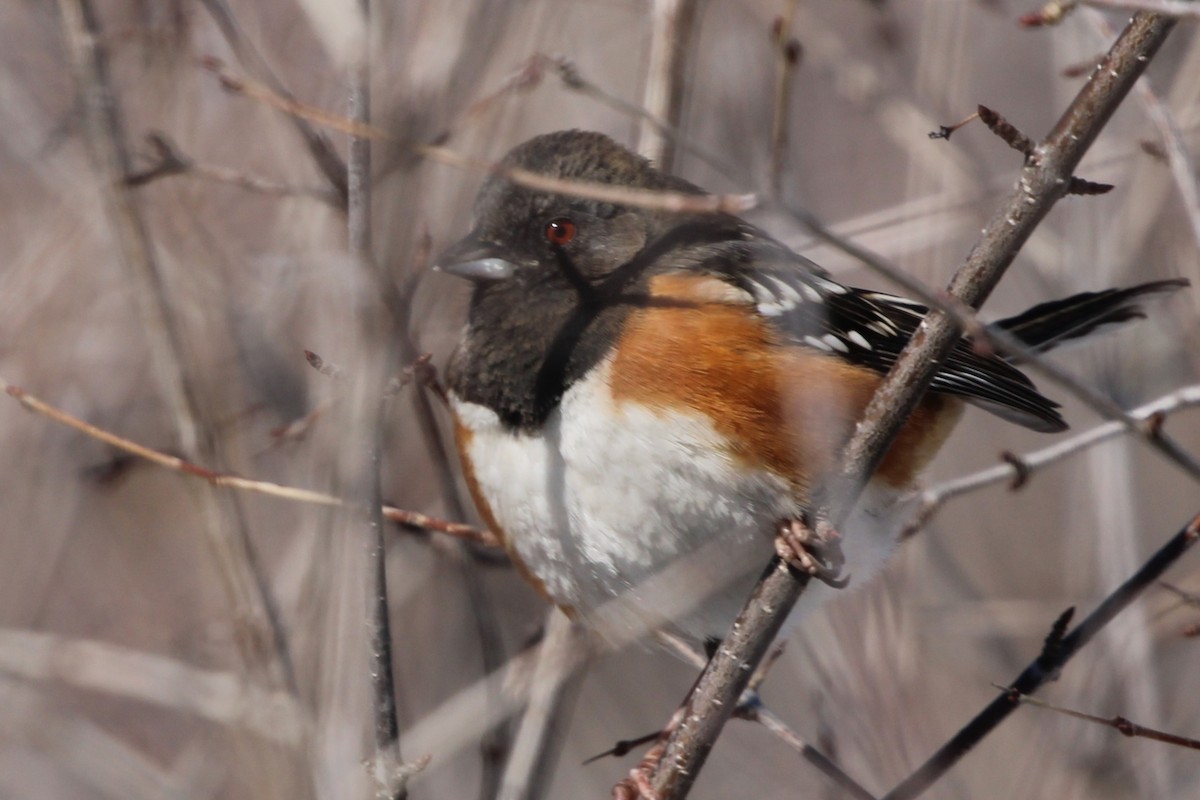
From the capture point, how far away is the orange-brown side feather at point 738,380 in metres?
1.97

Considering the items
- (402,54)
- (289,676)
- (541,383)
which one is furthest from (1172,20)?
(289,676)

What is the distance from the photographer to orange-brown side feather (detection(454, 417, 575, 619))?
7.13 ft

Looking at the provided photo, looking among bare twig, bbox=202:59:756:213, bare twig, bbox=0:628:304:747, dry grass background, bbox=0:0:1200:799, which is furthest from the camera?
bare twig, bbox=0:628:304:747

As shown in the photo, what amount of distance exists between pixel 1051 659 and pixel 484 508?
945 mm

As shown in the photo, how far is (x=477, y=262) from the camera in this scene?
7.09 ft

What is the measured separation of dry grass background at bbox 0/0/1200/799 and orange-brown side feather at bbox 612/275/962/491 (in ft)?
0.66

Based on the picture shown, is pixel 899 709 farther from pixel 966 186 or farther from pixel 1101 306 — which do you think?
pixel 966 186

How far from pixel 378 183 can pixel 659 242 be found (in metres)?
0.74

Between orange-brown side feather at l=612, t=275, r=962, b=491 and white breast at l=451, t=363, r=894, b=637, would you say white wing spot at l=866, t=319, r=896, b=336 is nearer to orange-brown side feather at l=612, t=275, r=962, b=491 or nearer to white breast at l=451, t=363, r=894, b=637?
orange-brown side feather at l=612, t=275, r=962, b=491

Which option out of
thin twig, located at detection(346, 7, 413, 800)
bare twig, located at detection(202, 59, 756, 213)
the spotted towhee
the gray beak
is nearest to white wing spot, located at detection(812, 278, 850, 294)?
the spotted towhee

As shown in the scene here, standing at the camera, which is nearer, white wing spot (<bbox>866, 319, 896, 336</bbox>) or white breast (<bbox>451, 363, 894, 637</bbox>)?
white breast (<bbox>451, 363, 894, 637</bbox>)

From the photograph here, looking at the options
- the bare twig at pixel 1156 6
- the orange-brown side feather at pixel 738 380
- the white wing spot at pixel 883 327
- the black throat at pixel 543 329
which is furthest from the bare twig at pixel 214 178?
the bare twig at pixel 1156 6

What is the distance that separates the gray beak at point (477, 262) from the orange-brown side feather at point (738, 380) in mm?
252

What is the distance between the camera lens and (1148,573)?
177cm
